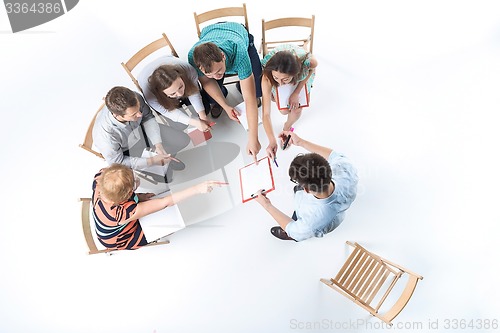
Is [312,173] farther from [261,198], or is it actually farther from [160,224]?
[160,224]

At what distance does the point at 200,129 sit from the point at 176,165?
35 cm

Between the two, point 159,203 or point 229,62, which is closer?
point 159,203

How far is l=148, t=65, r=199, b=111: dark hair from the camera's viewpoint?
2303 mm

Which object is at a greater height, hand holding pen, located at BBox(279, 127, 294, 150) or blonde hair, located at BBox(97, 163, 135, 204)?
blonde hair, located at BBox(97, 163, 135, 204)

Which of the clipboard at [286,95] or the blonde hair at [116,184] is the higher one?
the clipboard at [286,95]

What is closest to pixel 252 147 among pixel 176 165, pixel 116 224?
pixel 176 165

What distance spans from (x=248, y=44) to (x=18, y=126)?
2.21m

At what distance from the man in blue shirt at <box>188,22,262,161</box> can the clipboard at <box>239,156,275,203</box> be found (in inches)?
8.8

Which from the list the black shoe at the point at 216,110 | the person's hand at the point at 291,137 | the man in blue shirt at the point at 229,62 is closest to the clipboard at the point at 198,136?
the black shoe at the point at 216,110

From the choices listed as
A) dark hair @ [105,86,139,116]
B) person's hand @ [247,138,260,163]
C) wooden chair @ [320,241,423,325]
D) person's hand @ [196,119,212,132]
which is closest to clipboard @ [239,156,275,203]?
person's hand @ [247,138,260,163]

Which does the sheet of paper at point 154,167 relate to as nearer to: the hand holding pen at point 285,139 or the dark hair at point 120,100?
the dark hair at point 120,100

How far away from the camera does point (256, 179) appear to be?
247 cm

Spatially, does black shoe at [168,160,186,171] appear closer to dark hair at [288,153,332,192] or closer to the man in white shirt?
the man in white shirt

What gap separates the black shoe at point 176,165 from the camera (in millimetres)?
2838
